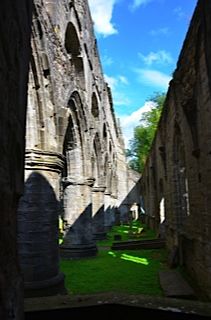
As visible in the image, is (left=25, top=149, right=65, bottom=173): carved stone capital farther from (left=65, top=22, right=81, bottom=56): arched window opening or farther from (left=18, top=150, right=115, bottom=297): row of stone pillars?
(left=65, top=22, right=81, bottom=56): arched window opening

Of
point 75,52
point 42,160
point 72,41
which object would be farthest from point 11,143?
point 75,52

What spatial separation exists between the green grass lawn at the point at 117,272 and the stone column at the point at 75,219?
15.7 inches

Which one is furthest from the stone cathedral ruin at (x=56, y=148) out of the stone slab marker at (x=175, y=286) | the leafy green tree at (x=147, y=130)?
the leafy green tree at (x=147, y=130)

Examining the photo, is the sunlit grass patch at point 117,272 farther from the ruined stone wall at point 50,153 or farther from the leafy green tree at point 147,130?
the leafy green tree at point 147,130

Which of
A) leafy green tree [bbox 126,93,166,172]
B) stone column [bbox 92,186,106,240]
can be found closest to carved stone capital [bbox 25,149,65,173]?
stone column [bbox 92,186,106,240]

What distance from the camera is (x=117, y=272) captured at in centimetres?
926

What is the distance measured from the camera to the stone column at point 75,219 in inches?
452

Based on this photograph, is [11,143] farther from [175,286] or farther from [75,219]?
[75,219]

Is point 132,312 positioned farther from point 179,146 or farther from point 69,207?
point 69,207

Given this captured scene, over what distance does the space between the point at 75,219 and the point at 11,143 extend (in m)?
9.83

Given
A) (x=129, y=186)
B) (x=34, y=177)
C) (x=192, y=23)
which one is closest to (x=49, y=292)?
(x=34, y=177)

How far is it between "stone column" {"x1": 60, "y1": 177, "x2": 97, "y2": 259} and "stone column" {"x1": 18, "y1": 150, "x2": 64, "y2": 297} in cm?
443

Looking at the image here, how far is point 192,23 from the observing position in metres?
6.26

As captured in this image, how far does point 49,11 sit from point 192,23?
376 centimetres
